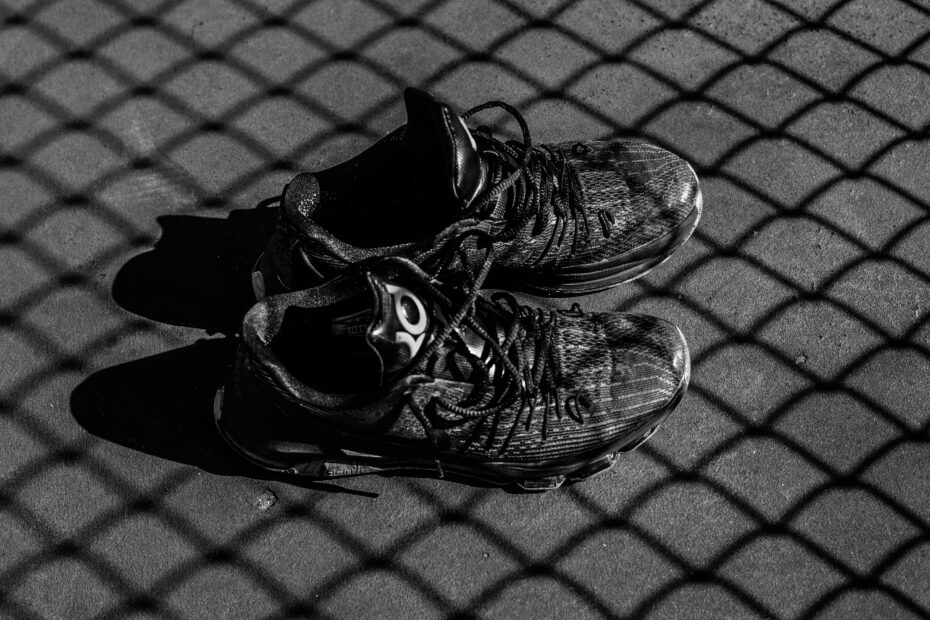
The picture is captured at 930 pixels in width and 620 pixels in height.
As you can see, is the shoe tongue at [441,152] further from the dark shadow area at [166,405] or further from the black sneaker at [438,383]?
the dark shadow area at [166,405]

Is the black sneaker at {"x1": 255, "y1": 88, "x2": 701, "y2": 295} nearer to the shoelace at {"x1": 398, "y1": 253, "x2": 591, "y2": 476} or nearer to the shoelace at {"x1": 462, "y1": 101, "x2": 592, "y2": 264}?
the shoelace at {"x1": 462, "y1": 101, "x2": 592, "y2": 264}

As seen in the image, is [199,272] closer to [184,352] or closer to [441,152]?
[184,352]

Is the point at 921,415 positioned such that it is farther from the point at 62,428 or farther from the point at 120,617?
the point at 62,428

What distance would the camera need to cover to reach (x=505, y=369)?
1.71 m

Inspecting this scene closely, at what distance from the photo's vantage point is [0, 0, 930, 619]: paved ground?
188 cm

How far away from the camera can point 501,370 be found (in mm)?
1716

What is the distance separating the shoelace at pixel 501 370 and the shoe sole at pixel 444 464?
0.24 feet

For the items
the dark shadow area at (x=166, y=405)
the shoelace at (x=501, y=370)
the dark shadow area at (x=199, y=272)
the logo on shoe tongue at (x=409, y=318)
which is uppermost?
the logo on shoe tongue at (x=409, y=318)

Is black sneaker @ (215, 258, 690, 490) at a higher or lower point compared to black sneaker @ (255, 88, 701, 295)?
lower

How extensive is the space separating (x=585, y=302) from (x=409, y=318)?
2.11 ft

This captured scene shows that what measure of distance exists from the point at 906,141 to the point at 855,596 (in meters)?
1.20

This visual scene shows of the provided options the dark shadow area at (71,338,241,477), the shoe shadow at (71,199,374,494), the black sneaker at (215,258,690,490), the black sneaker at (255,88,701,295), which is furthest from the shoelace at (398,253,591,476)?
the dark shadow area at (71,338,241,477)

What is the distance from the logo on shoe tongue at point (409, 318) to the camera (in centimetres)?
153

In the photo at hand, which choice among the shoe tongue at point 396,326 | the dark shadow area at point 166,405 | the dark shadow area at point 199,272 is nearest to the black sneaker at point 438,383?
the shoe tongue at point 396,326
